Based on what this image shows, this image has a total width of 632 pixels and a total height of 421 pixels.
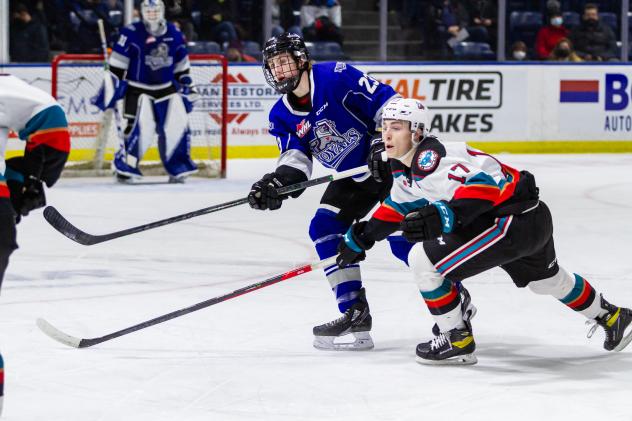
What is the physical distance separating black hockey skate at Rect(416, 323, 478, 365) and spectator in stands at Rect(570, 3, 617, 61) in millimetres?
7771

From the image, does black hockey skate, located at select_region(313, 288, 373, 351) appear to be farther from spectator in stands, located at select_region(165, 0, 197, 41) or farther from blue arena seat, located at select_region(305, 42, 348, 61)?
blue arena seat, located at select_region(305, 42, 348, 61)

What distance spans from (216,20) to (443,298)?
6878 millimetres

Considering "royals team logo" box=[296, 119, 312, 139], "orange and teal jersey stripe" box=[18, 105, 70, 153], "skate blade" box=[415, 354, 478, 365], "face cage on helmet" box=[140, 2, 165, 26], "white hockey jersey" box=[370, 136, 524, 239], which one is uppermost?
"face cage on helmet" box=[140, 2, 165, 26]

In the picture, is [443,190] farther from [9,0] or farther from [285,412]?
[9,0]

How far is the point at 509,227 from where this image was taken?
11.6 ft

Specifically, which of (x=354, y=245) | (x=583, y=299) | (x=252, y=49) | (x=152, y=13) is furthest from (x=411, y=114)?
(x=252, y=49)

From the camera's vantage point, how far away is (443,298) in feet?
11.9

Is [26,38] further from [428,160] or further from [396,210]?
[428,160]

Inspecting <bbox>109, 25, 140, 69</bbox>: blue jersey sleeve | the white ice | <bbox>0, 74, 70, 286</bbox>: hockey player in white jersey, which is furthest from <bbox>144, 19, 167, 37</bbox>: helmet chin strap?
<bbox>0, 74, 70, 286</bbox>: hockey player in white jersey

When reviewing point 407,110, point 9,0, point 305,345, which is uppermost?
point 9,0

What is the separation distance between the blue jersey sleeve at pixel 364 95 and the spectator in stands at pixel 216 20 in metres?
6.14

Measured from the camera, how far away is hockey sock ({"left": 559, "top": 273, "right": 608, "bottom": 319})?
3.76m

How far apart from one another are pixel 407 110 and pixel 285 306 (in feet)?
4.11

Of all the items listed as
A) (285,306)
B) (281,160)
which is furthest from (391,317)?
(281,160)
